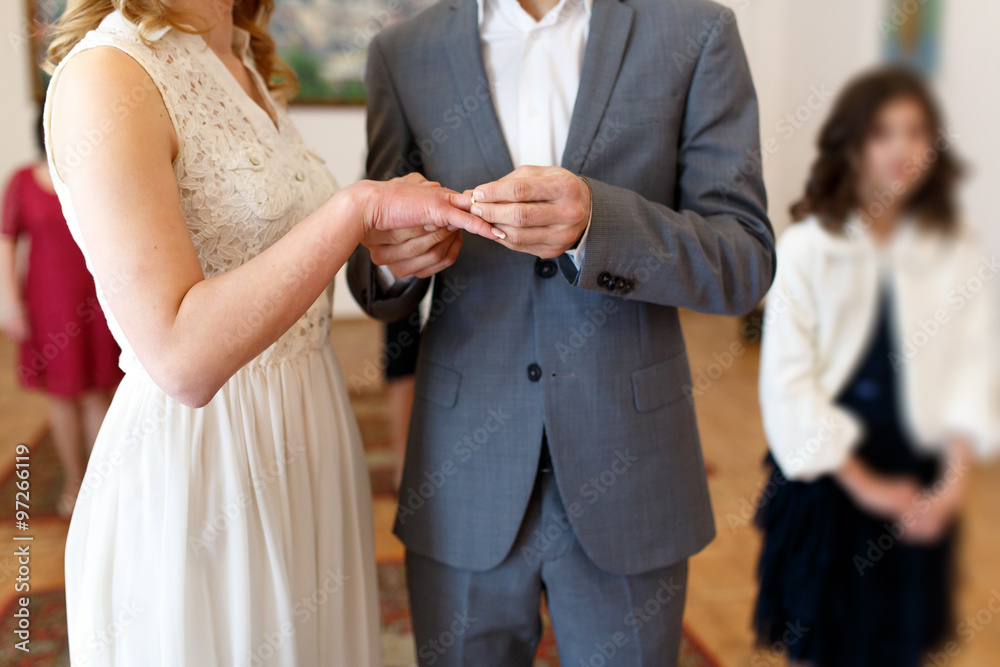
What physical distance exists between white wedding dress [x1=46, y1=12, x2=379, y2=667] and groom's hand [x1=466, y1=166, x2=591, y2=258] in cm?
34

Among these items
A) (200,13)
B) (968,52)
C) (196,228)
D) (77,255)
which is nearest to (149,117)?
(196,228)

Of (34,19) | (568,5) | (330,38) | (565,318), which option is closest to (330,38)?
(330,38)

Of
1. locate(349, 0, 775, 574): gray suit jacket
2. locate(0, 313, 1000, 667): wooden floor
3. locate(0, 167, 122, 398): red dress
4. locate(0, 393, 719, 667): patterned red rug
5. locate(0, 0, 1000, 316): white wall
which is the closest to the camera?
locate(0, 0, 1000, 316): white wall

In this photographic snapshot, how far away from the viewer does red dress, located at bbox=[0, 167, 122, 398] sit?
2.93 metres

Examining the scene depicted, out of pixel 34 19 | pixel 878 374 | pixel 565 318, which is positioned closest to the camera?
pixel 878 374

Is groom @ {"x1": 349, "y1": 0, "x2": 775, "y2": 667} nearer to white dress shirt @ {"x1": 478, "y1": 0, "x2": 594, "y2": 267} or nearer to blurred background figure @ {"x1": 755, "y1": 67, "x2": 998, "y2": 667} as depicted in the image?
white dress shirt @ {"x1": 478, "y1": 0, "x2": 594, "y2": 267}

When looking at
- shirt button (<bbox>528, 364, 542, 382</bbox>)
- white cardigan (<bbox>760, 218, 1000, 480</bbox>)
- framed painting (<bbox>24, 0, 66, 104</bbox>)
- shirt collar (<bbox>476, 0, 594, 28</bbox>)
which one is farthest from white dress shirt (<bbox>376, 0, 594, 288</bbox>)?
framed painting (<bbox>24, 0, 66, 104</bbox>)

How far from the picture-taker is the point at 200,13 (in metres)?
1.10

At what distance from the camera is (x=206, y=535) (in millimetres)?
1067

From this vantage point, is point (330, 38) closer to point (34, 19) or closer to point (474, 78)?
point (34, 19)

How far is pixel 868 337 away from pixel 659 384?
41cm

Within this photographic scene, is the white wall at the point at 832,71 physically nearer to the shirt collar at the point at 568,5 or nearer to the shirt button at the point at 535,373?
the shirt collar at the point at 568,5

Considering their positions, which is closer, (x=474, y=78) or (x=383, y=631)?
(x=474, y=78)

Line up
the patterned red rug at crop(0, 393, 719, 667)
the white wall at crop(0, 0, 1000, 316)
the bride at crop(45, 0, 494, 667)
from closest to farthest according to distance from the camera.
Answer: the white wall at crop(0, 0, 1000, 316) < the bride at crop(45, 0, 494, 667) < the patterned red rug at crop(0, 393, 719, 667)
